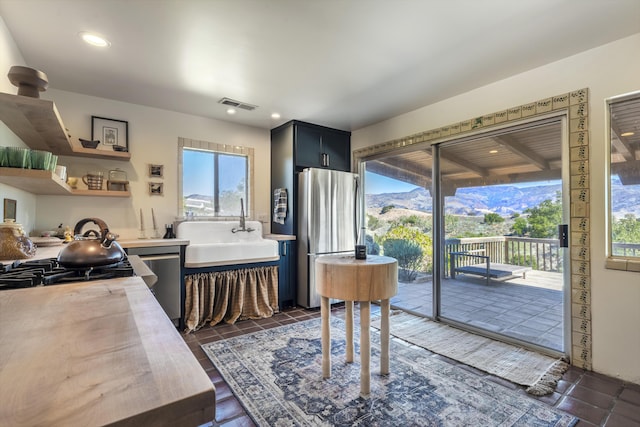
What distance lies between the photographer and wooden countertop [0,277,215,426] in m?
0.40

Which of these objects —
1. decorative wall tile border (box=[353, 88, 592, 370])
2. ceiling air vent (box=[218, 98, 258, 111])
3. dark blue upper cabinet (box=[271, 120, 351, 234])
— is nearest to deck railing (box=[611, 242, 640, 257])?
decorative wall tile border (box=[353, 88, 592, 370])

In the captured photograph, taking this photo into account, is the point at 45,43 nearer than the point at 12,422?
No

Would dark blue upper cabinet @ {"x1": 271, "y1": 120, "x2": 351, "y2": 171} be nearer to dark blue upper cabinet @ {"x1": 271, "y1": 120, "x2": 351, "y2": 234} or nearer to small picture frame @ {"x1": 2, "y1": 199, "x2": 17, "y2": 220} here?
dark blue upper cabinet @ {"x1": 271, "y1": 120, "x2": 351, "y2": 234}

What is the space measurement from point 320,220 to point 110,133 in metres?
2.49

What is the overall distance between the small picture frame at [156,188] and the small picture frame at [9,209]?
1.29 m

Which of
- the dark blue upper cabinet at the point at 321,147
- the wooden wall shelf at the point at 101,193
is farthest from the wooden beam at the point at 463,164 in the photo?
the wooden wall shelf at the point at 101,193

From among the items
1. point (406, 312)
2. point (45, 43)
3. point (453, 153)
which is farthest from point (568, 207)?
point (45, 43)

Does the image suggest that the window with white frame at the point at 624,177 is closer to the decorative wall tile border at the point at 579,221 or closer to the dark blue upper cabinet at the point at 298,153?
the decorative wall tile border at the point at 579,221

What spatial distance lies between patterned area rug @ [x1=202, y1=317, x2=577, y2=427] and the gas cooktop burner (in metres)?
1.10

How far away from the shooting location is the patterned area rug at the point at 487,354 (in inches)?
84.0

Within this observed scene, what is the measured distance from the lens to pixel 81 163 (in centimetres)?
312

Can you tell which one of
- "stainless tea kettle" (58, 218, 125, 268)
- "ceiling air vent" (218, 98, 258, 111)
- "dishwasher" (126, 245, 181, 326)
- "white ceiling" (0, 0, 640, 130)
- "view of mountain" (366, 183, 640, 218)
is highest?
"white ceiling" (0, 0, 640, 130)

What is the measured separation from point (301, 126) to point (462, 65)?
202cm

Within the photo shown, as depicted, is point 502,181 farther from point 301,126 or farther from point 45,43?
point 45,43
